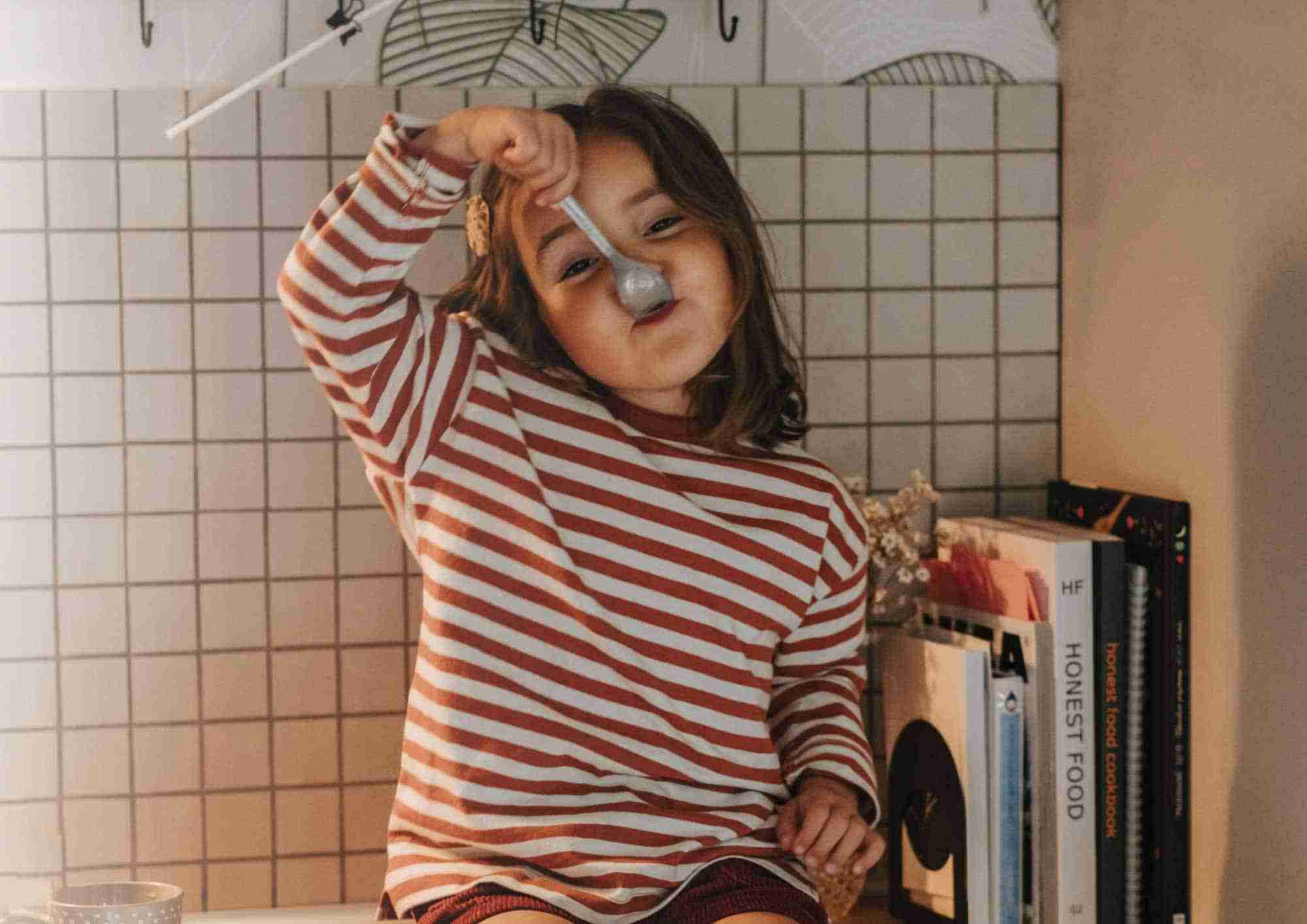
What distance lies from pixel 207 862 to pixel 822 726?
64 centimetres

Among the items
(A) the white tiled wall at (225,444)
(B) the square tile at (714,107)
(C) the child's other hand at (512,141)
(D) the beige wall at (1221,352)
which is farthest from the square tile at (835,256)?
(C) the child's other hand at (512,141)

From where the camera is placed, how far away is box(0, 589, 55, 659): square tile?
1.37 m

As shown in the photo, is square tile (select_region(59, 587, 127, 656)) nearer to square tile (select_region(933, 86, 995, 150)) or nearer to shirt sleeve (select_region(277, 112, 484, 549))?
shirt sleeve (select_region(277, 112, 484, 549))

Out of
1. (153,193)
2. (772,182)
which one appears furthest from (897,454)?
(153,193)

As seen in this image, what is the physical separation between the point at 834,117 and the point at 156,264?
678 mm

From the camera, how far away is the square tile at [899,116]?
4.73 feet

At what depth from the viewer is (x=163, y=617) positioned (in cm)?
139

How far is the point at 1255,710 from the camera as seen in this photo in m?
1.16

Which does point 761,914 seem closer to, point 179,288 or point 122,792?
point 122,792

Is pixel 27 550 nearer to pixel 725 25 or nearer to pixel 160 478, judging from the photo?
pixel 160 478

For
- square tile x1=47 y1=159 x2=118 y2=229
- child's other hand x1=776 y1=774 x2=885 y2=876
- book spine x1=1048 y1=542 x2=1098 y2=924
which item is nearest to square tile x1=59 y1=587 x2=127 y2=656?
square tile x1=47 y1=159 x2=118 y2=229

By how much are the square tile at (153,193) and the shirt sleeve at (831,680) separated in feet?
2.26

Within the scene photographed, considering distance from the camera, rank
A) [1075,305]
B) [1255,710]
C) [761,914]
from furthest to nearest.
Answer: [1075,305]
[1255,710]
[761,914]

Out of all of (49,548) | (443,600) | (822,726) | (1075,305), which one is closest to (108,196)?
(49,548)
